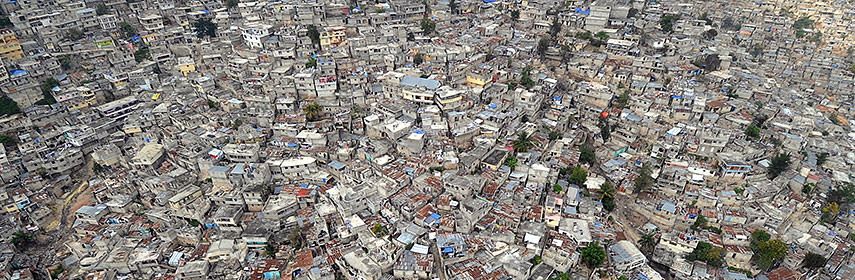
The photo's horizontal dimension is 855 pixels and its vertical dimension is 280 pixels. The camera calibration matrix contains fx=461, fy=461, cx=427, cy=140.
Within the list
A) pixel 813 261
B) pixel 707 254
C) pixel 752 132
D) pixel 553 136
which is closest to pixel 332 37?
pixel 553 136

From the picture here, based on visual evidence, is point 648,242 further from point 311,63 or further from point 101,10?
point 101,10

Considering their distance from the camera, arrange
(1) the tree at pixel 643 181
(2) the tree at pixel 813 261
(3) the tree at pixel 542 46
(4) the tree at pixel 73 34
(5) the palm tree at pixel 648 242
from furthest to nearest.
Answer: (4) the tree at pixel 73 34, (3) the tree at pixel 542 46, (1) the tree at pixel 643 181, (5) the palm tree at pixel 648 242, (2) the tree at pixel 813 261

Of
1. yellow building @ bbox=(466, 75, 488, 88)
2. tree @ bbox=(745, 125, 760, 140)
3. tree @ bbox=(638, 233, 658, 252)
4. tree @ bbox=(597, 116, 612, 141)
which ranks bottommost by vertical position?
tree @ bbox=(638, 233, 658, 252)

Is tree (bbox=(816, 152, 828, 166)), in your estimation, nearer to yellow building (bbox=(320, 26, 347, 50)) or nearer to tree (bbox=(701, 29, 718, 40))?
tree (bbox=(701, 29, 718, 40))

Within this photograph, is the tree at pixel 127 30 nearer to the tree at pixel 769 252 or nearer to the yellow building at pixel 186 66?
the yellow building at pixel 186 66

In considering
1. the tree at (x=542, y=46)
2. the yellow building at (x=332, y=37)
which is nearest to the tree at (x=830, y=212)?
the tree at (x=542, y=46)

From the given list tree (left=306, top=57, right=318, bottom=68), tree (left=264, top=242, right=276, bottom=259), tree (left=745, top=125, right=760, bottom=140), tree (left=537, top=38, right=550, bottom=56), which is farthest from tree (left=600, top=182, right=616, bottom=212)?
tree (left=306, top=57, right=318, bottom=68)

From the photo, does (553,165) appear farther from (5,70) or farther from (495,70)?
(5,70)
